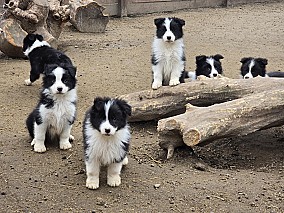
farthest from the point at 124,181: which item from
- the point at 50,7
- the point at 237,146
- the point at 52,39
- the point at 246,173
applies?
the point at 50,7

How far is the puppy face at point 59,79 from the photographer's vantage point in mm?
6039

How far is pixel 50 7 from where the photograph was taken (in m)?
11.7

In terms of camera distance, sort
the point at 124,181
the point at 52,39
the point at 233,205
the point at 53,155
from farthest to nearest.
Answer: the point at 52,39
the point at 53,155
the point at 124,181
the point at 233,205

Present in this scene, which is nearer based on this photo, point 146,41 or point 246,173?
point 246,173

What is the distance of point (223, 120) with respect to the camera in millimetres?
5840

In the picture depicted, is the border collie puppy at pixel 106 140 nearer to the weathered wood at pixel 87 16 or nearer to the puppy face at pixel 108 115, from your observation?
the puppy face at pixel 108 115

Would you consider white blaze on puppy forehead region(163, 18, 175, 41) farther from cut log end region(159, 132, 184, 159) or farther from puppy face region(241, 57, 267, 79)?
puppy face region(241, 57, 267, 79)

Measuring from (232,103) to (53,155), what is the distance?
202 centimetres

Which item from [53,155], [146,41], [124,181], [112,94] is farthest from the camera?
[146,41]

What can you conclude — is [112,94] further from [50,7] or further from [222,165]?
[50,7]

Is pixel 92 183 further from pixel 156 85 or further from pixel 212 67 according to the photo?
pixel 212 67

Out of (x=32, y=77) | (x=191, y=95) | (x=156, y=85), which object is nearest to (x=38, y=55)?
(x=32, y=77)

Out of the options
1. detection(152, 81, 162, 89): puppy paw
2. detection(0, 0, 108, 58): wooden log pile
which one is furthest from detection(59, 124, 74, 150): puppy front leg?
detection(0, 0, 108, 58): wooden log pile

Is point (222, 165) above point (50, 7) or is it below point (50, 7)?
below
